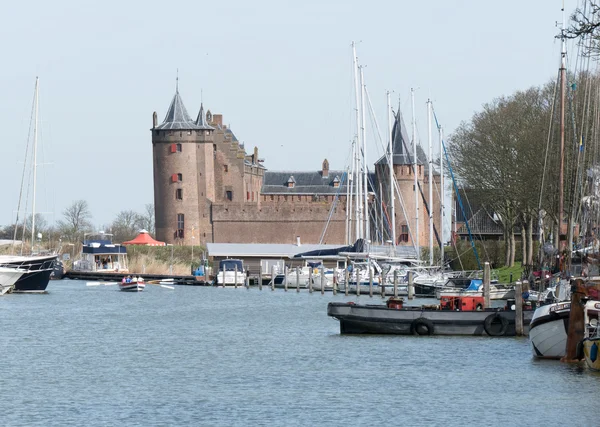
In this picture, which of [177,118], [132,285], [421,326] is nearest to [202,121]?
[177,118]

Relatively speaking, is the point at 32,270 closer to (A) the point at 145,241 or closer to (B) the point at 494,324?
(B) the point at 494,324

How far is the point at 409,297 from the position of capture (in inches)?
2313

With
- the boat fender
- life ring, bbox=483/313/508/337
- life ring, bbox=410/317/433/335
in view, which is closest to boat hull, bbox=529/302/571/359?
the boat fender

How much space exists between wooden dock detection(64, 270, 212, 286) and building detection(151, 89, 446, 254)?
13.3m

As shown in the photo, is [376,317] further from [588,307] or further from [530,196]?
[530,196]

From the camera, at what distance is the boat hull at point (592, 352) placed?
96.9 feet

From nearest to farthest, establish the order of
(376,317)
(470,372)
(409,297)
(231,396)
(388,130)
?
(231,396) → (470,372) → (376,317) → (409,297) → (388,130)

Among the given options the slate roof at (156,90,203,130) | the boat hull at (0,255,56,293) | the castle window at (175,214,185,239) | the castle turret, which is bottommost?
the boat hull at (0,255,56,293)

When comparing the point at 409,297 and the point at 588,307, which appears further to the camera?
the point at 409,297

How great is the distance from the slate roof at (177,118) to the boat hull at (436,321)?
237 feet

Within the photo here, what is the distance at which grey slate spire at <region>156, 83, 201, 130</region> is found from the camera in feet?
360

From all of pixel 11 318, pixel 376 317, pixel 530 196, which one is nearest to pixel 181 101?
pixel 530 196

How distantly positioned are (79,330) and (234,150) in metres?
70.5

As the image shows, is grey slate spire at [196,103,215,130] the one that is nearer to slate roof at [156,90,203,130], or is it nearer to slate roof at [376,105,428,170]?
slate roof at [156,90,203,130]
